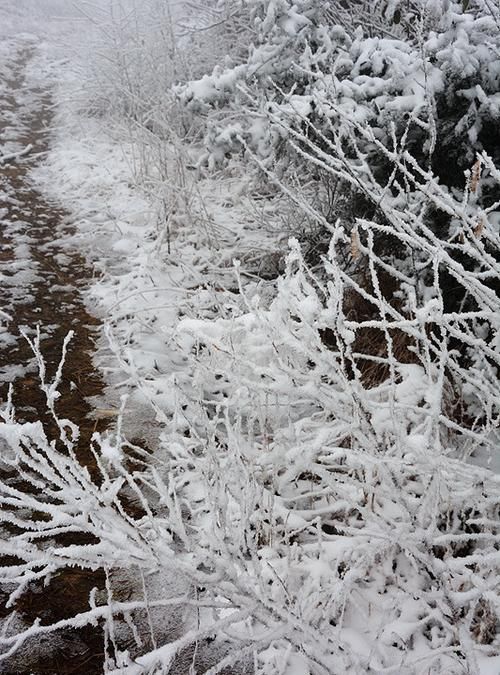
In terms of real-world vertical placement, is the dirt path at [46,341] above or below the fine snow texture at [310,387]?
below

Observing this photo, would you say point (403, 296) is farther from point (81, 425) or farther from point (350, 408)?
point (81, 425)

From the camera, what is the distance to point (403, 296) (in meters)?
2.99

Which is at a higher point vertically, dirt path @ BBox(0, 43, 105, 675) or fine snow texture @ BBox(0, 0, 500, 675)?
fine snow texture @ BBox(0, 0, 500, 675)

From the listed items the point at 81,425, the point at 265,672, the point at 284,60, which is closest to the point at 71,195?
the point at 284,60

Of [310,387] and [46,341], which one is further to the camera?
[46,341]

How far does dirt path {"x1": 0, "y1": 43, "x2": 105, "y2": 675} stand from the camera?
72.8 inches

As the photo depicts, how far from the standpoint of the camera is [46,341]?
12.1ft

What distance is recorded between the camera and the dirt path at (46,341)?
72.8 inches

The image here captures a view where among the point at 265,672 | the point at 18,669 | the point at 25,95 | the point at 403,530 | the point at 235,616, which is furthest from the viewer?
the point at 25,95

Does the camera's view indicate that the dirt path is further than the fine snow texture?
Yes

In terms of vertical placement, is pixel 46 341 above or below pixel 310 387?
below

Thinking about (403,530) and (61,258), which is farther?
(61,258)

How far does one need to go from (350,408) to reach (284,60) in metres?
3.06

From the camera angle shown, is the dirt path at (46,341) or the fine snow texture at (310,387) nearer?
the fine snow texture at (310,387)
